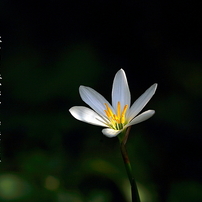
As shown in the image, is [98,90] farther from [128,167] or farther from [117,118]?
[128,167]

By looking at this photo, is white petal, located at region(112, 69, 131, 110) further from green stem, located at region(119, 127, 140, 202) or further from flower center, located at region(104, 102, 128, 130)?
green stem, located at region(119, 127, 140, 202)

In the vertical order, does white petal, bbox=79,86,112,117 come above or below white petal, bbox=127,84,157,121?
above

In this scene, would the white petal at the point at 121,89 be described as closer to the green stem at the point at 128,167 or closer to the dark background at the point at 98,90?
the green stem at the point at 128,167

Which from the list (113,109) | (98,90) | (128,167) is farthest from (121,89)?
(98,90)

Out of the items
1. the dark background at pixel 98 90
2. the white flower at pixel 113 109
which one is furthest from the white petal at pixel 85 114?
the dark background at pixel 98 90

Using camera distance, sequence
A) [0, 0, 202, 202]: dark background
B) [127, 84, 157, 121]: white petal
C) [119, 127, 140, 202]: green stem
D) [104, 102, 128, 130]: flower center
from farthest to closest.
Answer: [0, 0, 202, 202]: dark background < [104, 102, 128, 130]: flower center < [127, 84, 157, 121]: white petal < [119, 127, 140, 202]: green stem

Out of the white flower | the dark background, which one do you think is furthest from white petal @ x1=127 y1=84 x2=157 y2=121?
the dark background

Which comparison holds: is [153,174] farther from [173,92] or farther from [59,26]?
[59,26]
